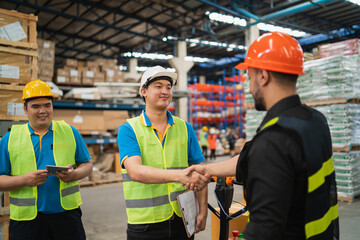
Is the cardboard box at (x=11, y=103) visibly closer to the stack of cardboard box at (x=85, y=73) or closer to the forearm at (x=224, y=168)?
the forearm at (x=224, y=168)

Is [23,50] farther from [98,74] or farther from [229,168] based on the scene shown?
[98,74]

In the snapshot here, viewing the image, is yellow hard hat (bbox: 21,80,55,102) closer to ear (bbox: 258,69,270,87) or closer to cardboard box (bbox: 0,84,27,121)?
cardboard box (bbox: 0,84,27,121)

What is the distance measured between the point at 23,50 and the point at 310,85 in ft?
19.0

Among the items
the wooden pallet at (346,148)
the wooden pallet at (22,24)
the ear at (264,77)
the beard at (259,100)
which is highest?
the wooden pallet at (22,24)

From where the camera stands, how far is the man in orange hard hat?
1.12 meters

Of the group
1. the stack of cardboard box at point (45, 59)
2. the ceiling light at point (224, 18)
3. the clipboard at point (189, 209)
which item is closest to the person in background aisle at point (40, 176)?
the clipboard at point (189, 209)

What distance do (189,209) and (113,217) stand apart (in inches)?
158

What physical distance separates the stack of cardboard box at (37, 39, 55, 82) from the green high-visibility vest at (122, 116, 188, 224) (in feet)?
28.3

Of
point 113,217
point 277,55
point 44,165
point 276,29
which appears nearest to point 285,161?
point 277,55

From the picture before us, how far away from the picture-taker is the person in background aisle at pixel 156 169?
1.96m

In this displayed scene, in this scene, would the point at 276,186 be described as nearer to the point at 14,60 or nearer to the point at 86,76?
the point at 14,60

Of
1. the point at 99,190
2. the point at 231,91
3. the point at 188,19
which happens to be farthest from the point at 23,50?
the point at 231,91

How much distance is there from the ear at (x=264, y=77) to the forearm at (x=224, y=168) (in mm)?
637

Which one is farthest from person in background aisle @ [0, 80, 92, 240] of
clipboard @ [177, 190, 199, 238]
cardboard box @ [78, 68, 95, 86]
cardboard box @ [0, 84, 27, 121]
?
cardboard box @ [78, 68, 95, 86]
